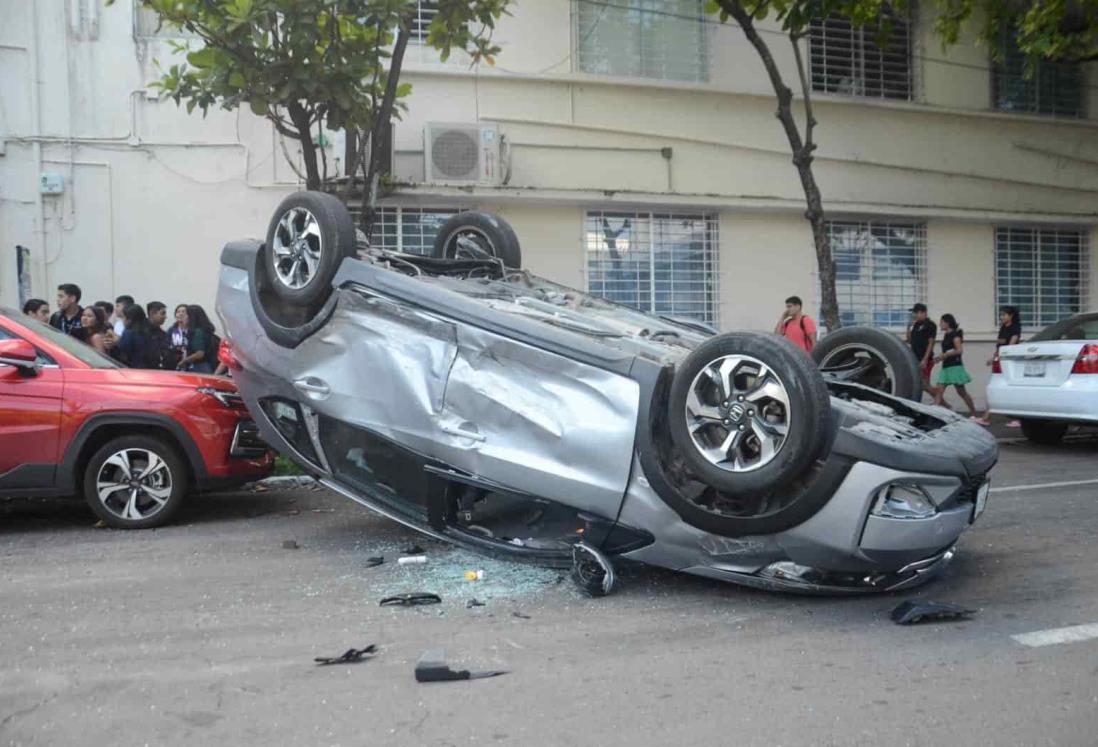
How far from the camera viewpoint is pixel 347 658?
434 centimetres

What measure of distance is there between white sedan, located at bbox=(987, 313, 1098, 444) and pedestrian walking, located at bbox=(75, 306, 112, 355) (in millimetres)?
8873

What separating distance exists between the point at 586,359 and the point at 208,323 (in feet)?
→ 22.9

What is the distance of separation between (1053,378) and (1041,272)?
703 centimetres

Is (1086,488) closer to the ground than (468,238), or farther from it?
closer to the ground

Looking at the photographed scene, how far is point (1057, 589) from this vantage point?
17.5ft

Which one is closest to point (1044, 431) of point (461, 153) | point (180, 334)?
point (461, 153)

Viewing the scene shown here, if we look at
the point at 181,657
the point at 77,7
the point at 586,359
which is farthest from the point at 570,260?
the point at 181,657

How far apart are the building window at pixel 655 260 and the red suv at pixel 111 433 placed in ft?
24.7

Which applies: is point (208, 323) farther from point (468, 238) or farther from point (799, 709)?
point (799, 709)

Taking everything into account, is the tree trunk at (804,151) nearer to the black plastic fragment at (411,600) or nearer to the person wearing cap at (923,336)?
the person wearing cap at (923,336)

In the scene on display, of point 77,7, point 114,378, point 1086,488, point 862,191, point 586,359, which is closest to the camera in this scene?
point 586,359

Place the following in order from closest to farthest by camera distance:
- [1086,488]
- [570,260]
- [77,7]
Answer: [1086,488] → [77,7] → [570,260]

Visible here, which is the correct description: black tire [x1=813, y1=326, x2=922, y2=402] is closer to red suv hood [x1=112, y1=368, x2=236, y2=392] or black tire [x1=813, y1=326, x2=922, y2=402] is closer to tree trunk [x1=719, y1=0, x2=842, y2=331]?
red suv hood [x1=112, y1=368, x2=236, y2=392]

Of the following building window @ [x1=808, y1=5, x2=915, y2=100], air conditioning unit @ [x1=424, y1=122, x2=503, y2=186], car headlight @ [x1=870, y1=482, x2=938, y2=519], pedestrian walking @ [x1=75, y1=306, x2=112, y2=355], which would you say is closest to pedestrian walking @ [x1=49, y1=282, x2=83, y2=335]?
pedestrian walking @ [x1=75, y1=306, x2=112, y2=355]
